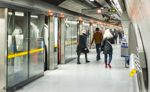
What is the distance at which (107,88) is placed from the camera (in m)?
5.64

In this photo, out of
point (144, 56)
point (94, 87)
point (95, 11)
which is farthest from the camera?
point (95, 11)

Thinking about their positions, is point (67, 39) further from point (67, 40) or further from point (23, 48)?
point (23, 48)

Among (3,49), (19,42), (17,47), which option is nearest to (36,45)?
(19,42)

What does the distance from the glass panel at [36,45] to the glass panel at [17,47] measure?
0.39 meters

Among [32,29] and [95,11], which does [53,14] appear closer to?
[32,29]

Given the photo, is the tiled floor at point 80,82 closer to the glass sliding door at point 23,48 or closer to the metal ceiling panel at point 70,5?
the glass sliding door at point 23,48

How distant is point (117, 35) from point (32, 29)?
2102 cm

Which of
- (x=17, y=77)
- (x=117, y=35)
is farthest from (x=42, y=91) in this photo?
(x=117, y=35)

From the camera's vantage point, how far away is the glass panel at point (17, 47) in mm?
5191

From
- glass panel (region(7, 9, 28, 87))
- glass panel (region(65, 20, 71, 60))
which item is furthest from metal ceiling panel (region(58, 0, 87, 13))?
glass panel (region(7, 9, 28, 87))

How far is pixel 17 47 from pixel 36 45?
1302 millimetres

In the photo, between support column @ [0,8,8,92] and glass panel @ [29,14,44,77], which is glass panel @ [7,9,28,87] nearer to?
support column @ [0,8,8,92]

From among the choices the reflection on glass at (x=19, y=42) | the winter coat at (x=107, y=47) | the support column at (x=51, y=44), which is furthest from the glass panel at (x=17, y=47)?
the winter coat at (x=107, y=47)

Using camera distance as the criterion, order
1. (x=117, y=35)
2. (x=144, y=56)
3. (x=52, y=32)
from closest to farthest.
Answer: (x=144, y=56), (x=52, y=32), (x=117, y=35)
